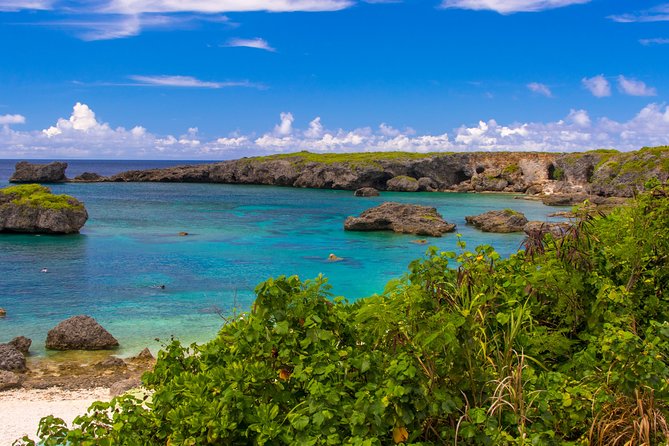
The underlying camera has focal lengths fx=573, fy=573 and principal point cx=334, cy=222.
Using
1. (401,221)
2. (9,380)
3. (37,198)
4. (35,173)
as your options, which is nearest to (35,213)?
(37,198)

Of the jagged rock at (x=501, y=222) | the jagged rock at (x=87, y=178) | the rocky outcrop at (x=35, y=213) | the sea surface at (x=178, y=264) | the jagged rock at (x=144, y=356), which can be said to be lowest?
the jagged rock at (x=144, y=356)

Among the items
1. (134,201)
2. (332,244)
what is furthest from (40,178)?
(332,244)

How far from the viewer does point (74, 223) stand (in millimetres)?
53031

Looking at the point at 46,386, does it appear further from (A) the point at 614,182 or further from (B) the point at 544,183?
(B) the point at 544,183

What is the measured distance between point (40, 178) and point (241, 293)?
391ft

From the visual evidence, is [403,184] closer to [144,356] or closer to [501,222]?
[501,222]

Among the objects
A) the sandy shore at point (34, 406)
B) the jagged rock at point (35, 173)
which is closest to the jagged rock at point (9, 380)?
the sandy shore at point (34, 406)

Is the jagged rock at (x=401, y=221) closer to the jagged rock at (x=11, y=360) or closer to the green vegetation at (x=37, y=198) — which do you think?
the green vegetation at (x=37, y=198)

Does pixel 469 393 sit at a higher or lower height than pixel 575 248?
lower

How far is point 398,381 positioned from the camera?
5.43 m

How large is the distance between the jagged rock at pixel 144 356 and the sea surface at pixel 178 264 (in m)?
1.02

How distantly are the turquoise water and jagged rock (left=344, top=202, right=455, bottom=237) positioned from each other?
1602mm

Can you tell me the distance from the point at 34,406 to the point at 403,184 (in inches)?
4267

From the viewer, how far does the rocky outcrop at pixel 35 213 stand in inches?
2010
